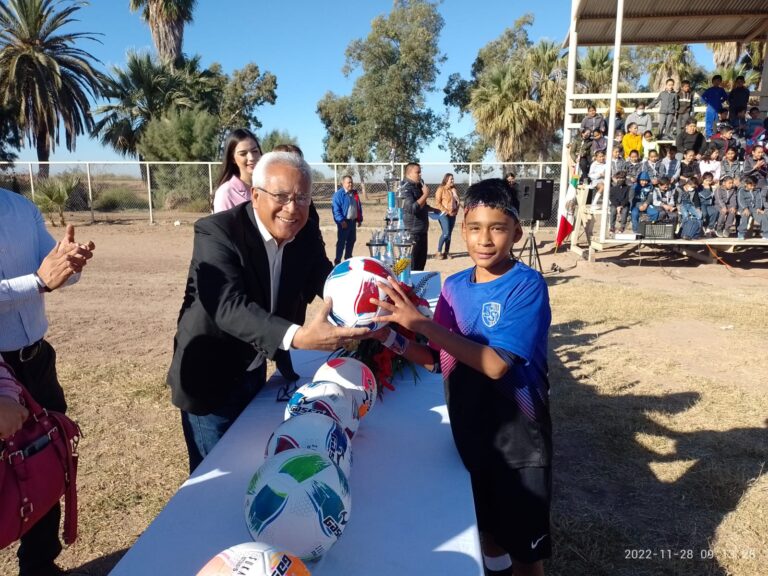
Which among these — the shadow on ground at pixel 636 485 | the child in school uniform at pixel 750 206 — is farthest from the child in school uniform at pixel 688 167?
the shadow on ground at pixel 636 485

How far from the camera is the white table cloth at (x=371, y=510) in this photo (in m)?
1.46

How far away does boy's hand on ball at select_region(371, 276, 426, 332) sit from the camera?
190 cm

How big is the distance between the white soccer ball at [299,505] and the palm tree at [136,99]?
2954 cm

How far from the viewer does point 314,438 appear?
169 cm

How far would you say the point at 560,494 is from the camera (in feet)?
11.2

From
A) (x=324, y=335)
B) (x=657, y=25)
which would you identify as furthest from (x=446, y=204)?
(x=324, y=335)

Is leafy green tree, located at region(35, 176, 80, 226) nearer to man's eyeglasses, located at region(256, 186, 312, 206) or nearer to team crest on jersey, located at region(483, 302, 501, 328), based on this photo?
man's eyeglasses, located at region(256, 186, 312, 206)

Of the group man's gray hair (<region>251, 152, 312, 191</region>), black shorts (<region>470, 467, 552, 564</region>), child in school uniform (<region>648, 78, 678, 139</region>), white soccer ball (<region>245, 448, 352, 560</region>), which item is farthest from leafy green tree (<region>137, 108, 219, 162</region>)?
white soccer ball (<region>245, 448, 352, 560</region>)

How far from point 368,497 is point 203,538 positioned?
1.76 feet

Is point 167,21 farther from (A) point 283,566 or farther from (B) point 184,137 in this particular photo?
(A) point 283,566

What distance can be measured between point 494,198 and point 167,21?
35370mm

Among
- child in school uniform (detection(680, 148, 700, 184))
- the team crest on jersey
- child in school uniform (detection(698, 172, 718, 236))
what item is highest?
child in school uniform (detection(680, 148, 700, 184))

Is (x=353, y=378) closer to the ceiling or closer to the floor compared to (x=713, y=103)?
closer to the floor
